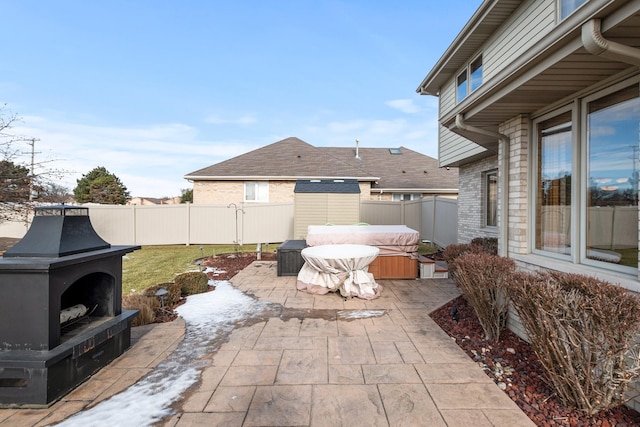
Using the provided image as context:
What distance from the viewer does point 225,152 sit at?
888 inches

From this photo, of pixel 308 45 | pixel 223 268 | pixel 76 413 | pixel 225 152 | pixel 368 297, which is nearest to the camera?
pixel 76 413

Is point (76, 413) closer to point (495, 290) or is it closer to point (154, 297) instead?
point (154, 297)

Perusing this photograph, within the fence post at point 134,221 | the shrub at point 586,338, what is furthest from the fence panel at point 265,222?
the shrub at point 586,338

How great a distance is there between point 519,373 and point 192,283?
5.17 m

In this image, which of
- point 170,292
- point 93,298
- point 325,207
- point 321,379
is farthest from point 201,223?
point 321,379

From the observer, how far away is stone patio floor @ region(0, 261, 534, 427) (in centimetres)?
220

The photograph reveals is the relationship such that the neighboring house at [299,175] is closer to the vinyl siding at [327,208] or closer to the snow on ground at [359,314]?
the vinyl siding at [327,208]

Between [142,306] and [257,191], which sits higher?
[257,191]

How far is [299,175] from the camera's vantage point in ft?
51.8

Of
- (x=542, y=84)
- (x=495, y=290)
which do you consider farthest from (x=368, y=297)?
(x=542, y=84)

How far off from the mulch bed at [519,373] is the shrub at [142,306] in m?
4.02

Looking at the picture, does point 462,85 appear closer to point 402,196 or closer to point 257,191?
point 402,196

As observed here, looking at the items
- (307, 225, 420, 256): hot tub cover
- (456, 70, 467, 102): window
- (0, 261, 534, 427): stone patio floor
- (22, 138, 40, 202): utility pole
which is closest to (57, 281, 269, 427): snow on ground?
(0, 261, 534, 427): stone patio floor

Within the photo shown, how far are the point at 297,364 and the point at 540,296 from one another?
2196 millimetres
